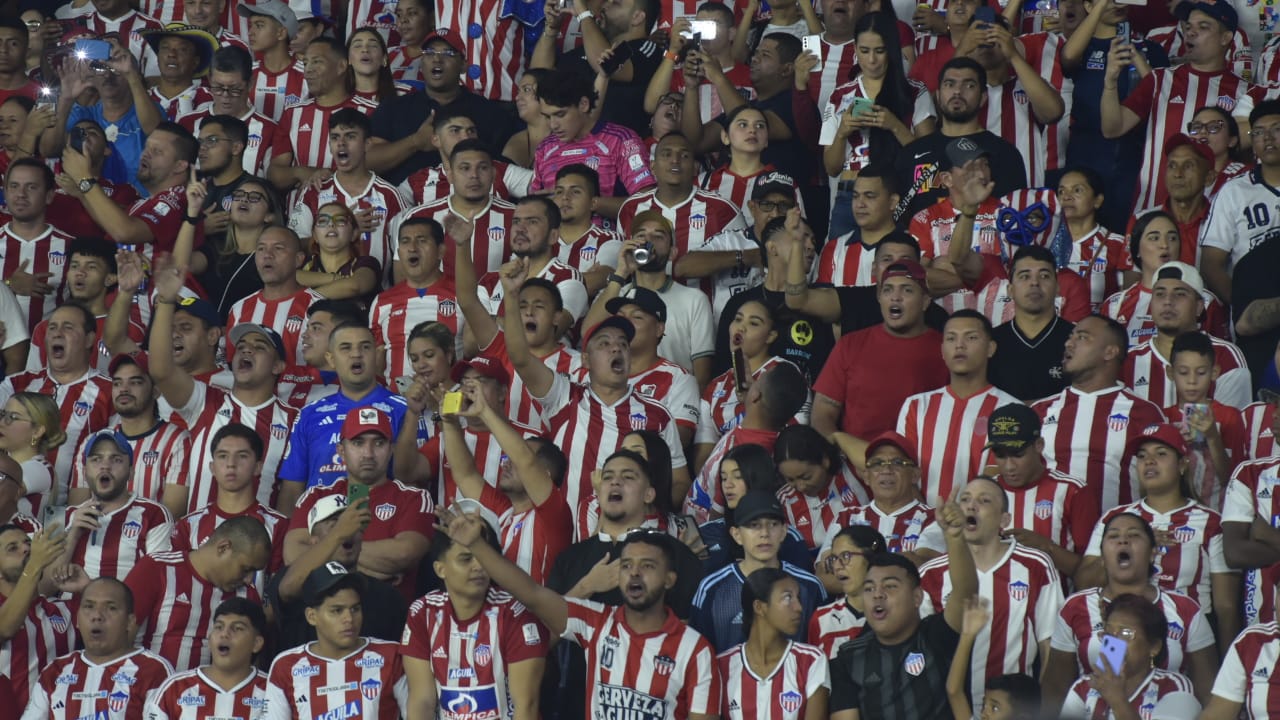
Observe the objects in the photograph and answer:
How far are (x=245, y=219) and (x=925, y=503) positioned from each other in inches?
175

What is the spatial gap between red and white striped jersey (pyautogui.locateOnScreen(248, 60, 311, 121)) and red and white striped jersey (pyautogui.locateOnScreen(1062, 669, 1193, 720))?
7.01m

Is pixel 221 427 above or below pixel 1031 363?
below

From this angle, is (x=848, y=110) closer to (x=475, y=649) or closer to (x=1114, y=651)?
(x=475, y=649)

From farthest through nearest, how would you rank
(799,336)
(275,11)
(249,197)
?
(275,11) → (249,197) → (799,336)

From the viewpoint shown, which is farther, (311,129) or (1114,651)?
(311,129)

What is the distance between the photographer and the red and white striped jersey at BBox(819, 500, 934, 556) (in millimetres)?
9047

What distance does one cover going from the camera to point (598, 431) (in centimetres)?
984

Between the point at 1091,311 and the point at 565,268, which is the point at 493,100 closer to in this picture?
the point at 565,268

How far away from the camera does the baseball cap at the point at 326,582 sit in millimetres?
8953

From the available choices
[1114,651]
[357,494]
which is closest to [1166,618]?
[1114,651]

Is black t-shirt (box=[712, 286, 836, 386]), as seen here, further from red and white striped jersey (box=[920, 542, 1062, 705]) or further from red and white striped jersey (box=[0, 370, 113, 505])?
red and white striped jersey (box=[0, 370, 113, 505])

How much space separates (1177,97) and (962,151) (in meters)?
1.68

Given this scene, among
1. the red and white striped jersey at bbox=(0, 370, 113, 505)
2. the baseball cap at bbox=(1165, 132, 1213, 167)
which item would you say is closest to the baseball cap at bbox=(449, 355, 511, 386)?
the red and white striped jersey at bbox=(0, 370, 113, 505)

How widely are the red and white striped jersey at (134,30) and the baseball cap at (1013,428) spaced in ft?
23.4
